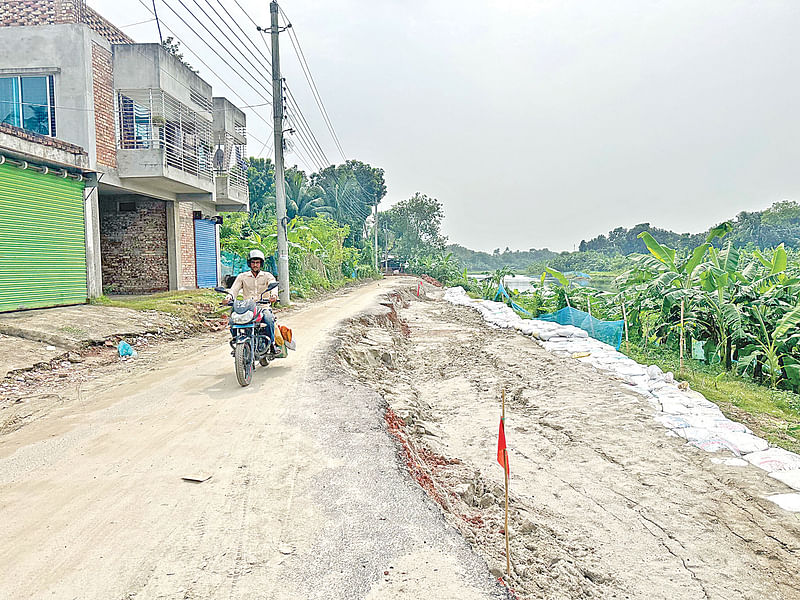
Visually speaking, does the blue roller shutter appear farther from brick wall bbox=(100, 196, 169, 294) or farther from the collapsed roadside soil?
the collapsed roadside soil

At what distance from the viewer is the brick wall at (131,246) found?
1958cm

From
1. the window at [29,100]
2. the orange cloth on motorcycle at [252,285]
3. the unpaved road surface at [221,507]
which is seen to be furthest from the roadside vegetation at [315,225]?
the unpaved road surface at [221,507]

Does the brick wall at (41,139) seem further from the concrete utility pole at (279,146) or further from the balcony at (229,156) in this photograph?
the balcony at (229,156)

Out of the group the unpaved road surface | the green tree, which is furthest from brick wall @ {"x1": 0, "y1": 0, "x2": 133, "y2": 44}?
the green tree

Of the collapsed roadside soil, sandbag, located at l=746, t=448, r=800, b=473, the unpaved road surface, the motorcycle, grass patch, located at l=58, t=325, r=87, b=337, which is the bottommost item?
the collapsed roadside soil

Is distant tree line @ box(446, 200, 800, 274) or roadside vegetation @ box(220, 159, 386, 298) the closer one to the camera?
roadside vegetation @ box(220, 159, 386, 298)

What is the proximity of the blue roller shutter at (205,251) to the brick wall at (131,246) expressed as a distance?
7.43 ft

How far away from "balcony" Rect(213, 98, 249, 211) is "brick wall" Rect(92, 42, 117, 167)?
573cm

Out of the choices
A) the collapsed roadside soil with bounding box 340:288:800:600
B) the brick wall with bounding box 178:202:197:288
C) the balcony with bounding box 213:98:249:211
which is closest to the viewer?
the collapsed roadside soil with bounding box 340:288:800:600

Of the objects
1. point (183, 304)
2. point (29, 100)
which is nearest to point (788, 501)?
point (183, 304)

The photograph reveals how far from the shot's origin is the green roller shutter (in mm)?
11961

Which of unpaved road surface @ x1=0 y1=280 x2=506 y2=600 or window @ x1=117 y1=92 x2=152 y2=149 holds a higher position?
window @ x1=117 y1=92 x2=152 y2=149

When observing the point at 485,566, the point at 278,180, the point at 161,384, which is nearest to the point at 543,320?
the point at 278,180

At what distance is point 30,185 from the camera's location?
12656 millimetres
